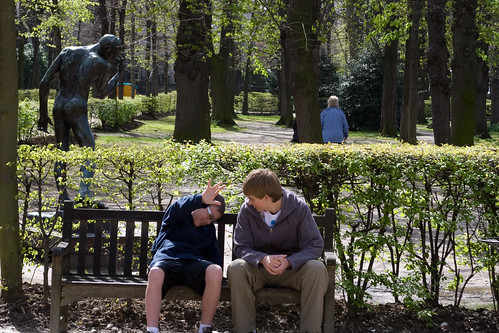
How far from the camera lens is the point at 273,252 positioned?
5047 millimetres

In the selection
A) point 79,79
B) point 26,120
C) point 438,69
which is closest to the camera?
point 79,79

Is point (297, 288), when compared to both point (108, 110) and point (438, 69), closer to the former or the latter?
point (438, 69)

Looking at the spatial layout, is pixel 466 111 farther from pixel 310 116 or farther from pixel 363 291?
pixel 363 291

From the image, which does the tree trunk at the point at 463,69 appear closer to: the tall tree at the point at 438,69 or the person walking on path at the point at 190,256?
the tall tree at the point at 438,69

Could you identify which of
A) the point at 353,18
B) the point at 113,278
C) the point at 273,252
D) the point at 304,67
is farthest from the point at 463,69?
the point at 113,278

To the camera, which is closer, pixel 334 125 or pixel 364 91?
pixel 334 125

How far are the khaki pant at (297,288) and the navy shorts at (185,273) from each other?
0.65 ft

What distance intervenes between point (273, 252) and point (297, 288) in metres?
0.32

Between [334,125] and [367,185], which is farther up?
[334,125]

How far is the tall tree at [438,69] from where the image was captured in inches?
644

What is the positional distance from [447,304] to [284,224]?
88.4 inches

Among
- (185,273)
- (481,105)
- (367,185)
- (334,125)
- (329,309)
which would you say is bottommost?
(329,309)

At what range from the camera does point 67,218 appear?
17.1ft

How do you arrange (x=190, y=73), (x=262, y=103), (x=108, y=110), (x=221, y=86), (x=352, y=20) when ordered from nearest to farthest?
1. (x=190, y=73)
2. (x=352, y=20)
3. (x=108, y=110)
4. (x=221, y=86)
5. (x=262, y=103)
